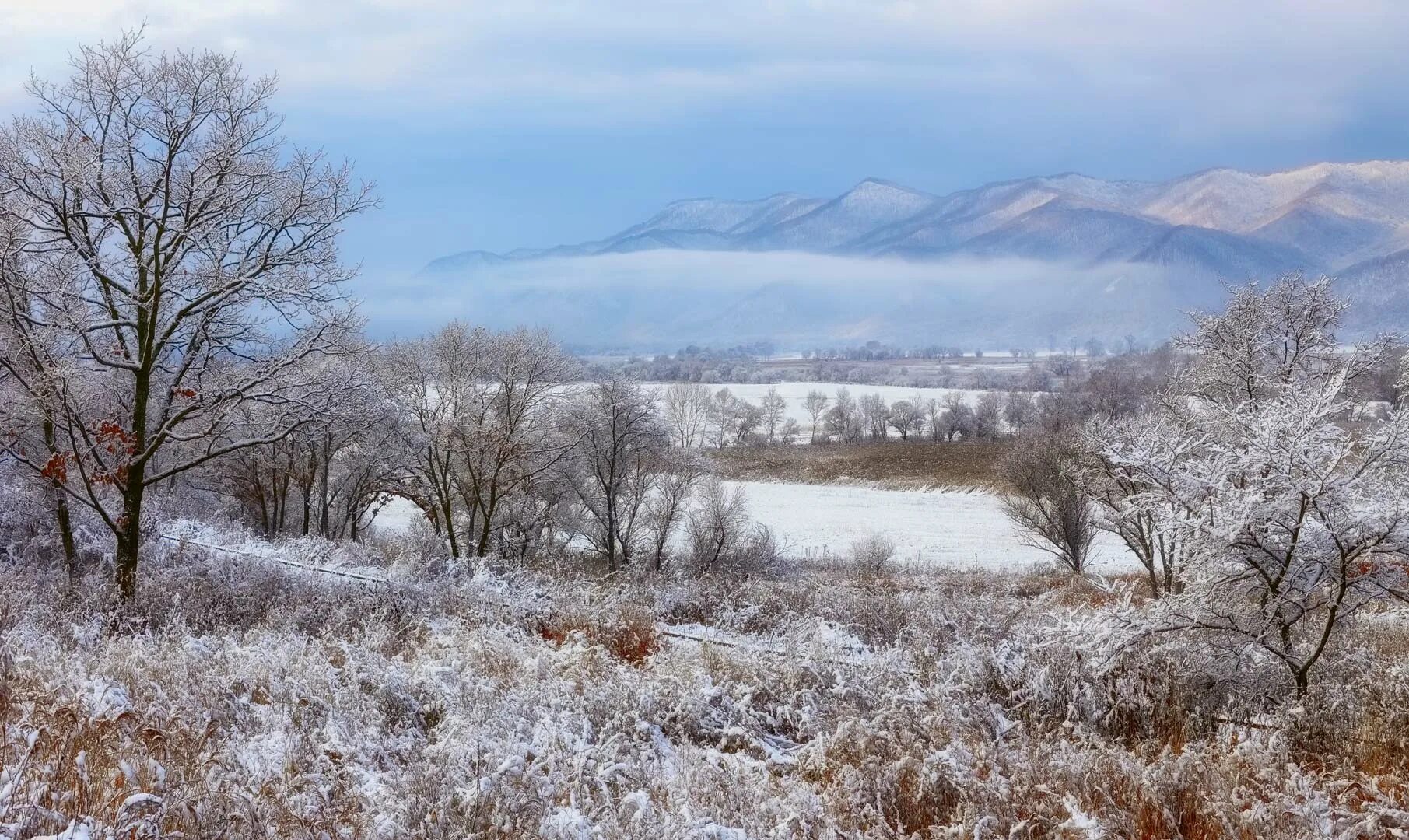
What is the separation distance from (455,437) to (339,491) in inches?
349

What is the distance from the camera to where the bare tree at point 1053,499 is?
109 feet

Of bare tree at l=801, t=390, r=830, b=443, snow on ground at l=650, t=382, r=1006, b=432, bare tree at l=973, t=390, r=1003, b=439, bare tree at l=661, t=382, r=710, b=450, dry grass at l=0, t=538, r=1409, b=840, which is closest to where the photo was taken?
dry grass at l=0, t=538, r=1409, b=840

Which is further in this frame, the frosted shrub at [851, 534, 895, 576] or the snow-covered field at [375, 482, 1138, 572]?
the snow-covered field at [375, 482, 1138, 572]

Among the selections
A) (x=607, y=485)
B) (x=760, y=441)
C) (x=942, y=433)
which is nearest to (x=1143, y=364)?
(x=942, y=433)

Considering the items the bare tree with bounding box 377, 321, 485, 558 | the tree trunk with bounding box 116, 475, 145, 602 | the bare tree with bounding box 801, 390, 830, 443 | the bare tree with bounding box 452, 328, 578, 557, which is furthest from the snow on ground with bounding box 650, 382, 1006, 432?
the tree trunk with bounding box 116, 475, 145, 602

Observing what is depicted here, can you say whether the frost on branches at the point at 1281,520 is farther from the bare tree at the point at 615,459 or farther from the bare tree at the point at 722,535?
the bare tree at the point at 722,535

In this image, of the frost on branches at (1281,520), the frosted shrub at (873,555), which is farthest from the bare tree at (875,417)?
the frost on branches at (1281,520)

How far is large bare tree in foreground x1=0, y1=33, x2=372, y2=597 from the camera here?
10836mm

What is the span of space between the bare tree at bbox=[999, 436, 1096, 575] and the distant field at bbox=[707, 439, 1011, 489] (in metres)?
28.8

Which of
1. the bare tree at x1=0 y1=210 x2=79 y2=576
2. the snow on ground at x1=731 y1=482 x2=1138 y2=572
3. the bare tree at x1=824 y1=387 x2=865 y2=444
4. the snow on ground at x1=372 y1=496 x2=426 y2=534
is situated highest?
the bare tree at x1=0 y1=210 x2=79 y2=576

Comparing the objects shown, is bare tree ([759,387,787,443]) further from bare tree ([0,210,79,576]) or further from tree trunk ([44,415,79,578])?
bare tree ([0,210,79,576])

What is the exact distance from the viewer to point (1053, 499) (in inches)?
1348

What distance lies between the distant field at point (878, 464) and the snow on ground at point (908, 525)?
216 cm

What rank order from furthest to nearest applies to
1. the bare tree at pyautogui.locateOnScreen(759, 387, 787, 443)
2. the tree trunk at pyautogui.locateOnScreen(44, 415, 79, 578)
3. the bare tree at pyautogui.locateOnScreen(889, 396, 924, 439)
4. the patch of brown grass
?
the bare tree at pyautogui.locateOnScreen(759, 387, 787, 443)
the bare tree at pyautogui.locateOnScreen(889, 396, 924, 439)
the tree trunk at pyautogui.locateOnScreen(44, 415, 79, 578)
the patch of brown grass
